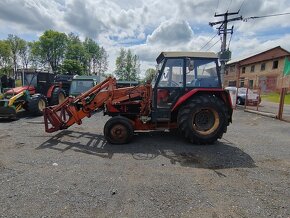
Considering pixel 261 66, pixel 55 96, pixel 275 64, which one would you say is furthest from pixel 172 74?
pixel 261 66

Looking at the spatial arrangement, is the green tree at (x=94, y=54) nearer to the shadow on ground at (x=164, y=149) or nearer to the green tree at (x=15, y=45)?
the green tree at (x=15, y=45)

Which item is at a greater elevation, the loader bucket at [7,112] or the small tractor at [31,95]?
the small tractor at [31,95]

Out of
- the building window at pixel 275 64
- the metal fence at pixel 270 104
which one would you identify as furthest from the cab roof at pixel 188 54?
the building window at pixel 275 64

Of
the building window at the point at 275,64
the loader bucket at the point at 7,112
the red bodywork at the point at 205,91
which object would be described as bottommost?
the loader bucket at the point at 7,112

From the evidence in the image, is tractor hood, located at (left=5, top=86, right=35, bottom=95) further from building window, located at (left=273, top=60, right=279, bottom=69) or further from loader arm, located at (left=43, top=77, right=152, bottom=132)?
building window, located at (left=273, top=60, right=279, bottom=69)

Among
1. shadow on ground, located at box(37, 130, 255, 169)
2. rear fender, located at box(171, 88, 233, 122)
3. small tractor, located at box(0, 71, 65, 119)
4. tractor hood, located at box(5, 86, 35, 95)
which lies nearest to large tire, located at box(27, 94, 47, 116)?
small tractor, located at box(0, 71, 65, 119)

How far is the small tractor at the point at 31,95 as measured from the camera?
8.68 m

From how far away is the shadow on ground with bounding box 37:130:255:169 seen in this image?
4586mm

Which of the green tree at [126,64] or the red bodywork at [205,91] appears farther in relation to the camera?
the green tree at [126,64]

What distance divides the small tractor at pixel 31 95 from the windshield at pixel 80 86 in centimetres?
82

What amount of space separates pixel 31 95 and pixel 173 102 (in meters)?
8.27

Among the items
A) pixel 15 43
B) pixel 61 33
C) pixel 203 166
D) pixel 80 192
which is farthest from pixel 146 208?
pixel 15 43

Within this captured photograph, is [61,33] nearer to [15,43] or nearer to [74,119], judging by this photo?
[15,43]

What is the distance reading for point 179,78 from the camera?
572 cm
